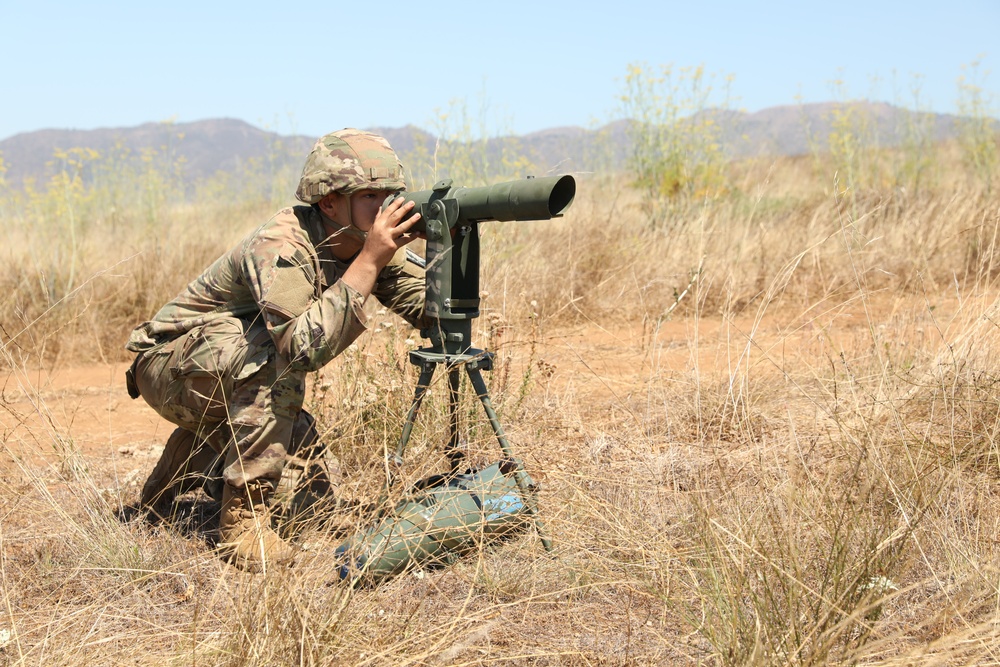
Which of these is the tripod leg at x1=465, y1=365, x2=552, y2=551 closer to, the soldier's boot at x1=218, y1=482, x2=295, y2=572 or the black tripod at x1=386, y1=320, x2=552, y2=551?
the black tripod at x1=386, y1=320, x2=552, y2=551

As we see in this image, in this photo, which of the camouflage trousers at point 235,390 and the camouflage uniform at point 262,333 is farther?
the camouflage trousers at point 235,390

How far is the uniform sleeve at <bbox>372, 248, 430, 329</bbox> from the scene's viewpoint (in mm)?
3086

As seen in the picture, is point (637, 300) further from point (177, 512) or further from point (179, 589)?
point (179, 589)

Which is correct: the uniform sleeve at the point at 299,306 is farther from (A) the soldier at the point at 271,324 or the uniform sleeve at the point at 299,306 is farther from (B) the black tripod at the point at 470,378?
(B) the black tripod at the point at 470,378

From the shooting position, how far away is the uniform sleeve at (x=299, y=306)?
8.20 ft

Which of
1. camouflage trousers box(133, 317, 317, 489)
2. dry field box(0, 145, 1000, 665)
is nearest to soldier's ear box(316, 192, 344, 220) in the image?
camouflage trousers box(133, 317, 317, 489)

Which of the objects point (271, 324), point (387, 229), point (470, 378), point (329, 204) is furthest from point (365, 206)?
point (470, 378)

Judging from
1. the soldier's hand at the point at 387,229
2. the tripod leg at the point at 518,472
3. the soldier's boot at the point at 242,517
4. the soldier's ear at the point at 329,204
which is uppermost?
the soldier's ear at the point at 329,204

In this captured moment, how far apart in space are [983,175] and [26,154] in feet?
297

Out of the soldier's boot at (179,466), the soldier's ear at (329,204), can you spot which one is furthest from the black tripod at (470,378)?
the soldier's boot at (179,466)

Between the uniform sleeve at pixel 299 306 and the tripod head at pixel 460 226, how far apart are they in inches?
9.7

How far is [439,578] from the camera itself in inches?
98.1


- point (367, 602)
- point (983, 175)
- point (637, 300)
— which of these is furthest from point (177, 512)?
point (983, 175)

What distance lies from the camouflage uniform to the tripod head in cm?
24
